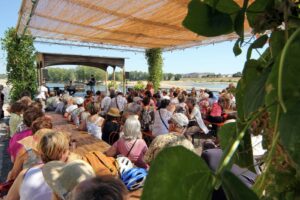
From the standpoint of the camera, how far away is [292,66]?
0.98ft

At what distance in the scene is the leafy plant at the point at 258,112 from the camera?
260mm

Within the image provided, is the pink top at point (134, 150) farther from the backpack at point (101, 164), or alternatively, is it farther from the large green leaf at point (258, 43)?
the large green leaf at point (258, 43)

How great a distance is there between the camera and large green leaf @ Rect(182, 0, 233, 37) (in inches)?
15.3

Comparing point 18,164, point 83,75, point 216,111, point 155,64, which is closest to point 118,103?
point 216,111

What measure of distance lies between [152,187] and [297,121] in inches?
5.4

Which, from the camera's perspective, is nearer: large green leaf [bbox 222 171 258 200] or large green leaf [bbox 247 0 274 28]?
large green leaf [bbox 222 171 258 200]

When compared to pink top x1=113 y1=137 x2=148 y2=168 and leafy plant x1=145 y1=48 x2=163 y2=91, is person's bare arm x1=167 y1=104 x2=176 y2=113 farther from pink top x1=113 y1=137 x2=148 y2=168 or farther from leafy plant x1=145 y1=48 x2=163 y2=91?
leafy plant x1=145 y1=48 x2=163 y2=91

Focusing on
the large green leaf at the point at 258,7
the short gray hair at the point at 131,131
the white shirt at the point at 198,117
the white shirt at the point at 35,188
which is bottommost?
the white shirt at the point at 198,117

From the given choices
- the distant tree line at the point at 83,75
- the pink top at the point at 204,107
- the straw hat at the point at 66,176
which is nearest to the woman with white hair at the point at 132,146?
the straw hat at the point at 66,176

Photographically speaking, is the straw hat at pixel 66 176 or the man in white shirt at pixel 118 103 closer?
the straw hat at pixel 66 176

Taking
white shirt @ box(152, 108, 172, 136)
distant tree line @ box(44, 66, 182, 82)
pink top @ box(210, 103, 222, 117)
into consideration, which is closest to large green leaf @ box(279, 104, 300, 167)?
white shirt @ box(152, 108, 172, 136)

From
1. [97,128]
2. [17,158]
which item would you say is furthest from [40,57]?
[17,158]

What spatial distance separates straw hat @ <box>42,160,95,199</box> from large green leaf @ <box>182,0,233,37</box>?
5.01 feet

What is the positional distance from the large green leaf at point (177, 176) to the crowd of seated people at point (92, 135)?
2cm
